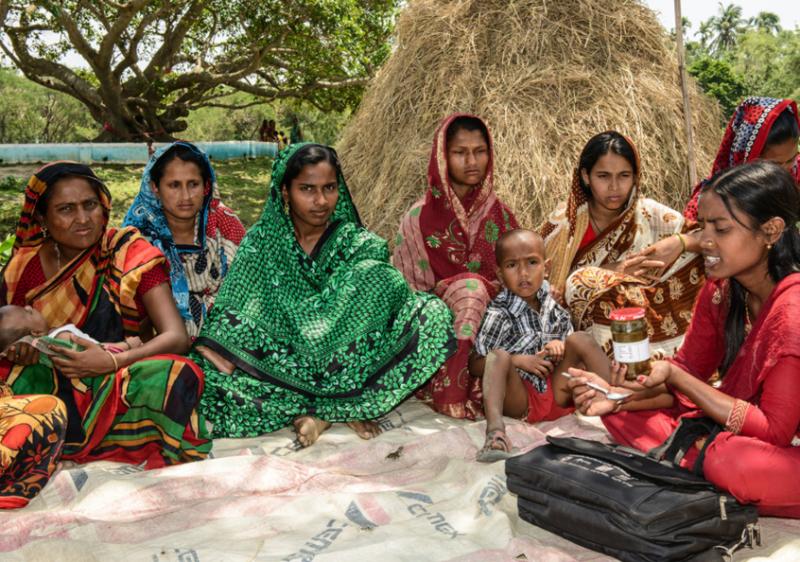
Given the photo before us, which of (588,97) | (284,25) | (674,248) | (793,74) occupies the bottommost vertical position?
(674,248)

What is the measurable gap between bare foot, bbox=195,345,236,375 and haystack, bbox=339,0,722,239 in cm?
350

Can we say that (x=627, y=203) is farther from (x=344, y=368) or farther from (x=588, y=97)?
(x=588, y=97)

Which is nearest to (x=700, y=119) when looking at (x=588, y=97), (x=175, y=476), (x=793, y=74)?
(x=588, y=97)

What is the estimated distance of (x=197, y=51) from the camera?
15.9 meters

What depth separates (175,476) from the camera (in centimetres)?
286

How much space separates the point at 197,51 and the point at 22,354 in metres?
14.2

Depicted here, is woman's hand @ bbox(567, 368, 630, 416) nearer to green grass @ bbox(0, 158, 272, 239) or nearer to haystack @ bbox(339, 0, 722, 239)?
haystack @ bbox(339, 0, 722, 239)

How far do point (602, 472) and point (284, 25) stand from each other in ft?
40.3

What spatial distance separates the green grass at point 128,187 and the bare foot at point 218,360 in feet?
20.3

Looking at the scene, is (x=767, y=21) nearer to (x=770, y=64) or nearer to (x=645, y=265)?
(x=770, y=64)

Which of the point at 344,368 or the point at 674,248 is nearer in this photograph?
the point at 344,368

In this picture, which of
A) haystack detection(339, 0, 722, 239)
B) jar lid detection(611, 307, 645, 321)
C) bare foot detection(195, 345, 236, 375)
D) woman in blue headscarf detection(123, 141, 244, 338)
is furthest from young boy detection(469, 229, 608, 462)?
haystack detection(339, 0, 722, 239)

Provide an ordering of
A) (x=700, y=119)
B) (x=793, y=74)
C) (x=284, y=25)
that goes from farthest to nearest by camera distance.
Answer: (x=793, y=74) < (x=284, y=25) < (x=700, y=119)

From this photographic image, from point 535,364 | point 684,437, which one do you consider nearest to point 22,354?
point 535,364
